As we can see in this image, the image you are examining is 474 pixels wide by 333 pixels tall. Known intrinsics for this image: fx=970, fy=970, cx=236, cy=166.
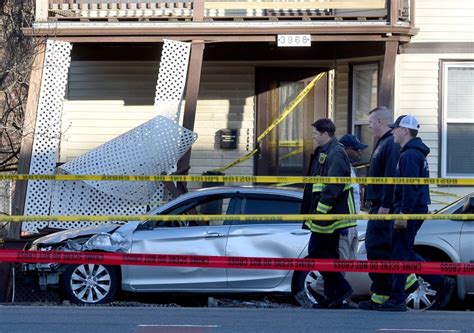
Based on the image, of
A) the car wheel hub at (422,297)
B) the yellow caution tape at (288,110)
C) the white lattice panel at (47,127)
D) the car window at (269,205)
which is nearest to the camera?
the car wheel hub at (422,297)

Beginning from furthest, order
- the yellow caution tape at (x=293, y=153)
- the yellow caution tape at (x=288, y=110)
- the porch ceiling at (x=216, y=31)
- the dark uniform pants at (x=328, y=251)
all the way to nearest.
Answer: the yellow caution tape at (x=293, y=153), the yellow caution tape at (x=288, y=110), the porch ceiling at (x=216, y=31), the dark uniform pants at (x=328, y=251)

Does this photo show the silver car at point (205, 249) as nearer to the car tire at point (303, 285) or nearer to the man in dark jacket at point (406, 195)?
the car tire at point (303, 285)

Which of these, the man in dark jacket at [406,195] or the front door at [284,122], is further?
the front door at [284,122]

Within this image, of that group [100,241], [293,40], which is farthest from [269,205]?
[293,40]

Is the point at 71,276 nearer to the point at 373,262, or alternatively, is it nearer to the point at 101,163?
the point at 101,163

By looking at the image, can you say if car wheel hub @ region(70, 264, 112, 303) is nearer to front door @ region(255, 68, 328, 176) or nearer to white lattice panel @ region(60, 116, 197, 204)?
white lattice panel @ region(60, 116, 197, 204)

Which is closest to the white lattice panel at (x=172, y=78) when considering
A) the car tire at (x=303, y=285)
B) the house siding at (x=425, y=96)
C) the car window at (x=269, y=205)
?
the car window at (x=269, y=205)

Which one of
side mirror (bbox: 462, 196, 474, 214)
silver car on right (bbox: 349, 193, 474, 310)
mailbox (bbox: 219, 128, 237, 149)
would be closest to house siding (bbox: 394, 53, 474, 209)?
mailbox (bbox: 219, 128, 237, 149)

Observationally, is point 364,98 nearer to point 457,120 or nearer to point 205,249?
point 457,120

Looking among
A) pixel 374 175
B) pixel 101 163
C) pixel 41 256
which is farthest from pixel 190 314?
pixel 101 163

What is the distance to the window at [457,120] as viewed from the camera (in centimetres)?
1537

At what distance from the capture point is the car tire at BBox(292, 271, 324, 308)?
10.9 meters

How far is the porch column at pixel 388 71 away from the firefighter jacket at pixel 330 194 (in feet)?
18.1

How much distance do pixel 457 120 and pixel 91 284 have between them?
6988mm
